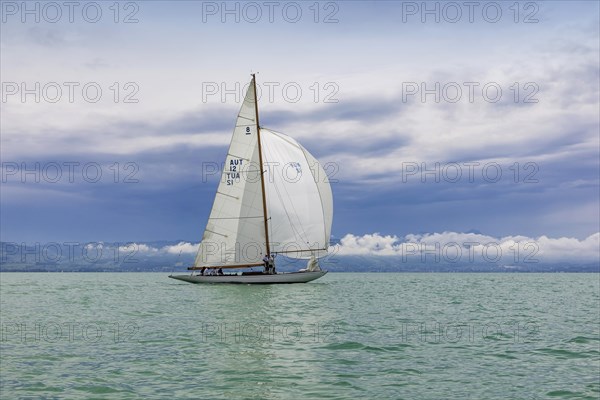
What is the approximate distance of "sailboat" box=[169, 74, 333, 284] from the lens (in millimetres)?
75125

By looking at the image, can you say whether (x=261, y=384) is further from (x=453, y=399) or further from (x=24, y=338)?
(x=24, y=338)

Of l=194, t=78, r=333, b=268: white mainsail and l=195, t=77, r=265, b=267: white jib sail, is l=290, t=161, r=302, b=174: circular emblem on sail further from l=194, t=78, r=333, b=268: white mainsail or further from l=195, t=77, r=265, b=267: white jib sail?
l=195, t=77, r=265, b=267: white jib sail

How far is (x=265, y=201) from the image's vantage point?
251 feet

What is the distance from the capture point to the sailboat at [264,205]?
246 ft

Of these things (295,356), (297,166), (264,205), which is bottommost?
(295,356)

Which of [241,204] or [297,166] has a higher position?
[297,166]

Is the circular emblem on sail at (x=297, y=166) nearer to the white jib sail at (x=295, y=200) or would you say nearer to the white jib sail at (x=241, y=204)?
the white jib sail at (x=295, y=200)

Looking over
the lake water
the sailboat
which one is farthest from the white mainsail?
the lake water

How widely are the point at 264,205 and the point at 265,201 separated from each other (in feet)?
1.73

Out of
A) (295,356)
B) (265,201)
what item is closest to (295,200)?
(265,201)

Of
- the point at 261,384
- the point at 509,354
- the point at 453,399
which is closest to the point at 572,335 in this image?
the point at 509,354

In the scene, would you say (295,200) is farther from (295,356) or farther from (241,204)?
(295,356)

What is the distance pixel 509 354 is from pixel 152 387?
49.6 feet

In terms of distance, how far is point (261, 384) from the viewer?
63.8 feet
